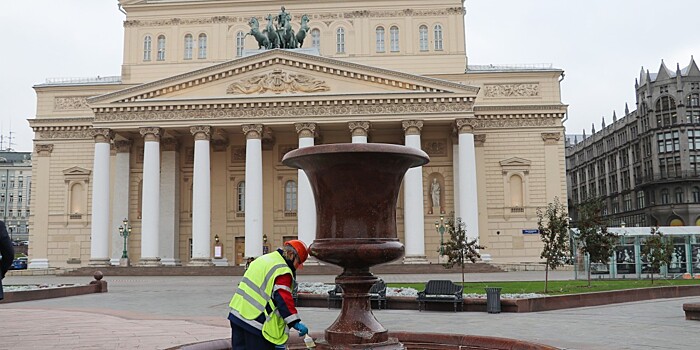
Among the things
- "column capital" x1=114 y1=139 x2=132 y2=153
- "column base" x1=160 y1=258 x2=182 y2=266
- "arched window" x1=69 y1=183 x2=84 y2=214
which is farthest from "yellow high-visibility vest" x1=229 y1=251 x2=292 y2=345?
"arched window" x1=69 y1=183 x2=84 y2=214

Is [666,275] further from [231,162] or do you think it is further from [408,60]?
[231,162]

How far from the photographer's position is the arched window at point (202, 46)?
5281cm

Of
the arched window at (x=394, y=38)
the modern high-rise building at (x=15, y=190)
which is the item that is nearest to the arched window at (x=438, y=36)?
the arched window at (x=394, y=38)

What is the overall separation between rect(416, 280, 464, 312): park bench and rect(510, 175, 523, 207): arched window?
2818 cm

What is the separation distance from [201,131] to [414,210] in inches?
559

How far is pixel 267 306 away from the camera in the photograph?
266 inches

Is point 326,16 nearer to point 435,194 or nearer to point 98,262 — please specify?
point 435,194

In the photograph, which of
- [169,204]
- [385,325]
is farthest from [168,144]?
[385,325]

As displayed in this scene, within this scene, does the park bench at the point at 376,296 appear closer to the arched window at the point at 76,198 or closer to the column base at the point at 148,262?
the column base at the point at 148,262

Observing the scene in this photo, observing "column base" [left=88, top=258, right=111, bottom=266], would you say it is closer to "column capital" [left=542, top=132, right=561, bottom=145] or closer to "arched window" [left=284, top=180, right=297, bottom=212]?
"arched window" [left=284, top=180, right=297, bottom=212]

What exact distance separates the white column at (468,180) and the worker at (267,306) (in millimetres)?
36222

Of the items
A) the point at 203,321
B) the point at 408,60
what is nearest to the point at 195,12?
the point at 408,60

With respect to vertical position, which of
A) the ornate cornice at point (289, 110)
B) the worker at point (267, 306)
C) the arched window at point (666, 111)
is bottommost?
the worker at point (267, 306)

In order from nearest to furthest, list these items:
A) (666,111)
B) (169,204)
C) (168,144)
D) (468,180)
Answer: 1. (468,180)
2. (169,204)
3. (168,144)
4. (666,111)
